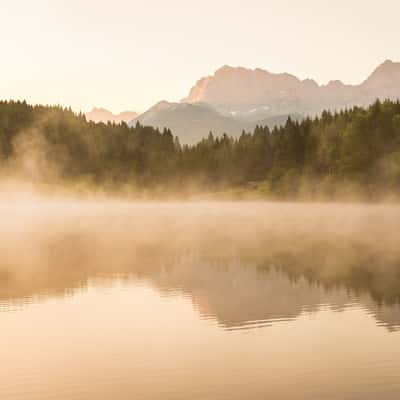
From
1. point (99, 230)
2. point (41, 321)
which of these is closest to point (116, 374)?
point (41, 321)

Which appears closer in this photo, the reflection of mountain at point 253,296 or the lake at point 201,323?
the lake at point 201,323

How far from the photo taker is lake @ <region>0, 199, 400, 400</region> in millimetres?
17703

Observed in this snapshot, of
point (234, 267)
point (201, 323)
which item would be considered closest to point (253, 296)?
point (201, 323)

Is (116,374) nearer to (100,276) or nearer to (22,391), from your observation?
(22,391)

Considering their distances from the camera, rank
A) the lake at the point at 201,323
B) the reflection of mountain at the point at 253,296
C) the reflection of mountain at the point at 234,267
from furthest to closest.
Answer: the reflection of mountain at the point at 234,267
the reflection of mountain at the point at 253,296
the lake at the point at 201,323

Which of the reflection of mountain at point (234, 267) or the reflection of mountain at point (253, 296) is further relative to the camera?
the reflection of mountain at point (234, 267)

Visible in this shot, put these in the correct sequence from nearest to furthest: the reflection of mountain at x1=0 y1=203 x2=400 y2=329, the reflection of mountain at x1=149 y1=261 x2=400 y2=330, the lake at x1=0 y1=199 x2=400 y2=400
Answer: the lake at x1=0 y1=199 x2=400 y2=400, the reflection of mountain at x1=149 y1=261 x2=400 y2=330, the reflection of mountain at x1=0 y1=203 x2=400 y2=329

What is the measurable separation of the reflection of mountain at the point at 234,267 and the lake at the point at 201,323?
133mm

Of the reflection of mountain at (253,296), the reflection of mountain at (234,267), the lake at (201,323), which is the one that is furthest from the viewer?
the reflection of mountain at (234,267)

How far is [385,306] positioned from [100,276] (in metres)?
18.4

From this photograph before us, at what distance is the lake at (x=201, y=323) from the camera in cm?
1770

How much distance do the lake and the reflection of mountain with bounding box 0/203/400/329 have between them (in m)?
0.13

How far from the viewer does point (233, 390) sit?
17.0 meters

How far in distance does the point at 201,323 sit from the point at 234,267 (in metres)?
16.4
